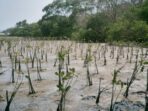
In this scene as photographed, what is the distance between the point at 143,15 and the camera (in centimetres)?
1992

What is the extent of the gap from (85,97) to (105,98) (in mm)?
335

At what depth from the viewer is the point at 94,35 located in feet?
75.9

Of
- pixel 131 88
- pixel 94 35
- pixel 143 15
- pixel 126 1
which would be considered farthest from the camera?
pixel 126 1

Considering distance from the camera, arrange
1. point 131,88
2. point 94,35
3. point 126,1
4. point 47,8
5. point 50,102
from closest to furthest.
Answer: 1. point 50,102
2. point 131,88
3. point 94,35
4. point 126,1
5. point 47,8

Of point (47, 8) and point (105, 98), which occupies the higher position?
point (47, 8)

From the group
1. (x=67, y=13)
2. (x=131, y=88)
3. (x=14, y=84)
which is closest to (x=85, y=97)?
(x=131, y=88)

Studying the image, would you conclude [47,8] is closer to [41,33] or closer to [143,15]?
[41,33]

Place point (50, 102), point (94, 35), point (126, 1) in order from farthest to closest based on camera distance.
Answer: point (126, 1) → point (94, 35) → point (50, 102)

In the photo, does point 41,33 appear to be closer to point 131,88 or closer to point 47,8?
point 47,8

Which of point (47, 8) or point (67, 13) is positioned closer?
point (67, 13)

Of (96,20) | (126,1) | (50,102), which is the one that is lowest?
(50,102)

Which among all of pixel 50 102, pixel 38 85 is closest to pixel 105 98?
pixel 50 102

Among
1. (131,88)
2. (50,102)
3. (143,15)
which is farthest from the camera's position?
(143,15)

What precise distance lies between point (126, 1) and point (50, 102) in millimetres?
26884
